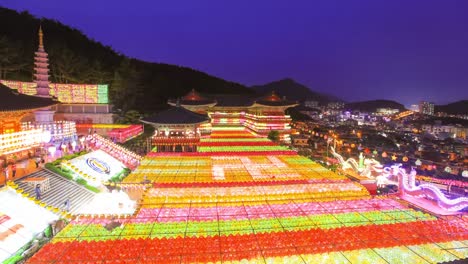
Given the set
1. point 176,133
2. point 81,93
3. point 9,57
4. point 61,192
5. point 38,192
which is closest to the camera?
point 38,192

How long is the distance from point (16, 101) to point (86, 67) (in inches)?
836

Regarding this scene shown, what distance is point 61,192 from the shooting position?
12.0 metres

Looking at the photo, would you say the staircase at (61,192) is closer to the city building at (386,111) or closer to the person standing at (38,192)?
the person standing at (38,192)

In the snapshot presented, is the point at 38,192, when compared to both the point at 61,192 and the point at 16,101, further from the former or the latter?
the point at 16,101

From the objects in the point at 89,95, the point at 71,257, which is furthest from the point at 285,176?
the point at 89,95

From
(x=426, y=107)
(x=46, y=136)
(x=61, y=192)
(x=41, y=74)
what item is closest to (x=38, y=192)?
(x=61, y=192)

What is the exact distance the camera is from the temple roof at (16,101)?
14.1 meters

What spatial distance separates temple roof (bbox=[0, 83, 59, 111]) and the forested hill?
14137 mm

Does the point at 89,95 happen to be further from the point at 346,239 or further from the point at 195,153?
the point at 346,239

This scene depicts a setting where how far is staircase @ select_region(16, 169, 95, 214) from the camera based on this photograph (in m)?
11.0

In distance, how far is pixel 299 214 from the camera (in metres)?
10.8

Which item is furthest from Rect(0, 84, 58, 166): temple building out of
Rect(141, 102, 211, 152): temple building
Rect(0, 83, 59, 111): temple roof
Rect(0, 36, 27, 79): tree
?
Rect(0, 36, 27, 79): tree

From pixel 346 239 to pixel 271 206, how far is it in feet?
10.8

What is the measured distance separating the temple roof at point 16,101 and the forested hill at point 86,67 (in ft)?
46.4
